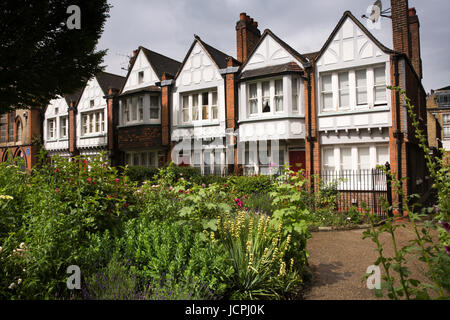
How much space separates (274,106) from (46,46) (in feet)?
36.2

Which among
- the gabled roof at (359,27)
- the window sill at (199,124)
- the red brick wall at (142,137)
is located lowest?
the red brick wall at (142,137)

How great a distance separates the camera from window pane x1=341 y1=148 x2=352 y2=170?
14.7 metres

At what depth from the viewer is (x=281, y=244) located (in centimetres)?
486

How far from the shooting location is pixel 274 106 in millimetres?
16047

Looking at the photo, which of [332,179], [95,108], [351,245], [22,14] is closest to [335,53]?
[332,179]

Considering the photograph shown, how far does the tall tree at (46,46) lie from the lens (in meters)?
11.6

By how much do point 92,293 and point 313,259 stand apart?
14.8ft

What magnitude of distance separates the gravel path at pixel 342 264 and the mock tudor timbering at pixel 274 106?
4564 millimetres

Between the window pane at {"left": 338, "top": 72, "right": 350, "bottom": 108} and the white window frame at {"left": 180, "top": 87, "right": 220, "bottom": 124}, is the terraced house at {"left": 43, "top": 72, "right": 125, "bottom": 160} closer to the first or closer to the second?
the white window frame at {"left": 180, "top": 87, "right": 220, "bottom": 124}

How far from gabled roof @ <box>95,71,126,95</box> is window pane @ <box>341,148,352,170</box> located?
17.2 m

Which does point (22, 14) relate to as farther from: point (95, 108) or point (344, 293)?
point (344, 293)

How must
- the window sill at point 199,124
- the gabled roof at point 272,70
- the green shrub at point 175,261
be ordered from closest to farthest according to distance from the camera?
the green shrub at point 175,261 → the gabled roof at point 272,70 → the window sill at point 199,124

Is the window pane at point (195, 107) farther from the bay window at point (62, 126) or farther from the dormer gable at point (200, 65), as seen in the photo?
the bay window at point (62, 126)

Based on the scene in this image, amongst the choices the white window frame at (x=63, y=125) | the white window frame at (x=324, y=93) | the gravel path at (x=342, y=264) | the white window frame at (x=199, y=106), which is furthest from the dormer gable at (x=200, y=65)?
the white window frame at (x=63, y=125)
